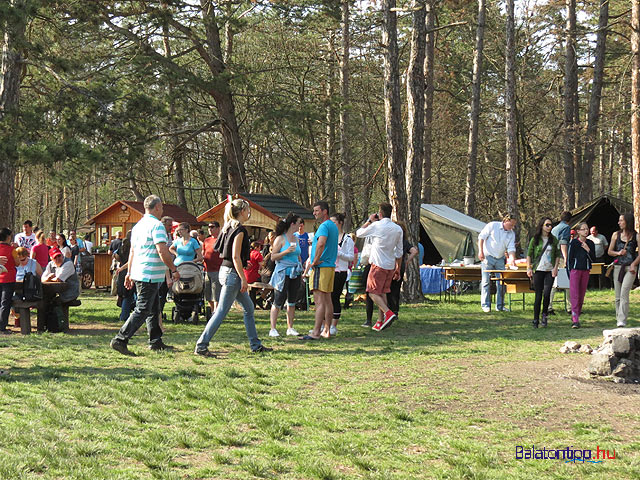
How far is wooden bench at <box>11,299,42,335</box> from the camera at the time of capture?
452 inches

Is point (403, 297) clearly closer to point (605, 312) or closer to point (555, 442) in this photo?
point (605, 312)

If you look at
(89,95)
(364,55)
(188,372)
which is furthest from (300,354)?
(364,55)

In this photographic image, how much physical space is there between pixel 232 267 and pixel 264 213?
14449 mm

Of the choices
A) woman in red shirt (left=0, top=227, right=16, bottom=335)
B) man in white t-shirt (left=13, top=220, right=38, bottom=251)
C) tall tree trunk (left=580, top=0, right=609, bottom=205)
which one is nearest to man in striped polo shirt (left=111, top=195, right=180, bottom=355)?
woman in red shirt (left=0, top=227, right=16, bottom=335)

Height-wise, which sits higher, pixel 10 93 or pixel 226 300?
pixel 10 93

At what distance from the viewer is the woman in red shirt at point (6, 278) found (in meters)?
11.5

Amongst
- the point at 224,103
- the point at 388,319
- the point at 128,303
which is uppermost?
the point at 224,103

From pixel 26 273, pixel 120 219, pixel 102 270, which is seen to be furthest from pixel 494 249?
pixel 120 219

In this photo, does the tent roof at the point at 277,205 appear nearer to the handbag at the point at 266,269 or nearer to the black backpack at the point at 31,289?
the handbag at the point at 266,269

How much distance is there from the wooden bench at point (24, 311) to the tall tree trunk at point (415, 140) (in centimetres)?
775

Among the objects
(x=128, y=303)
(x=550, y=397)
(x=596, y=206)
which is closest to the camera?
(x=550, y=397)

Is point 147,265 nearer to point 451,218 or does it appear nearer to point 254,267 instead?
point 254,267

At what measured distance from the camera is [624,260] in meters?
11.8

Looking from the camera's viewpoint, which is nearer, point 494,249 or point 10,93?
point 10,93
